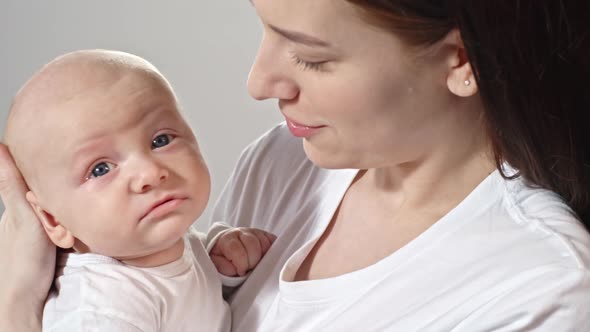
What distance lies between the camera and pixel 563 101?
111 centimetres

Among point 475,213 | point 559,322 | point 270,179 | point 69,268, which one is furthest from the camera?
point 270,179

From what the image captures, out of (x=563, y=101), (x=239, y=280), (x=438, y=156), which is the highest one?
(x=563, y=101)

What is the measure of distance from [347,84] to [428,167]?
0.22m

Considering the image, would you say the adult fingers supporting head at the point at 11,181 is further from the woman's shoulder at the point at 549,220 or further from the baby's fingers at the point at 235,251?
the woman's shoulder at the point at 549,220

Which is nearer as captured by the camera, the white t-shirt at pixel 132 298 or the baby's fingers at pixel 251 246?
the white t-shirt at pixel 132 298

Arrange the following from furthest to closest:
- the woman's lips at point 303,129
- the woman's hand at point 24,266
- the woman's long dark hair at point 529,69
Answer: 1. the woman's hand at point 24,266
2. the woman's lips at point 303,129
3. the woman's long dark hair at point 529,69

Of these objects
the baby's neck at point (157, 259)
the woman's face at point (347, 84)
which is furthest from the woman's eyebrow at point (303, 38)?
the baby's neck at point (157, 259)

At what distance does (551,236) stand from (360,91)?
0.28m

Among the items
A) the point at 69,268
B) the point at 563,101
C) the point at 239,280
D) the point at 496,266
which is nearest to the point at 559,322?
the point at 496,266

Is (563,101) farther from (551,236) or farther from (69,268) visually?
(69,268)

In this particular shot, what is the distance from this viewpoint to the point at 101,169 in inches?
47.0

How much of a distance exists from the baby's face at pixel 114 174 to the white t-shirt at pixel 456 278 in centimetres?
18

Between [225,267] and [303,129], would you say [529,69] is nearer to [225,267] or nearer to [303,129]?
[303,129]

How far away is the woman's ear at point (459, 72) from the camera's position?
1106 mm
